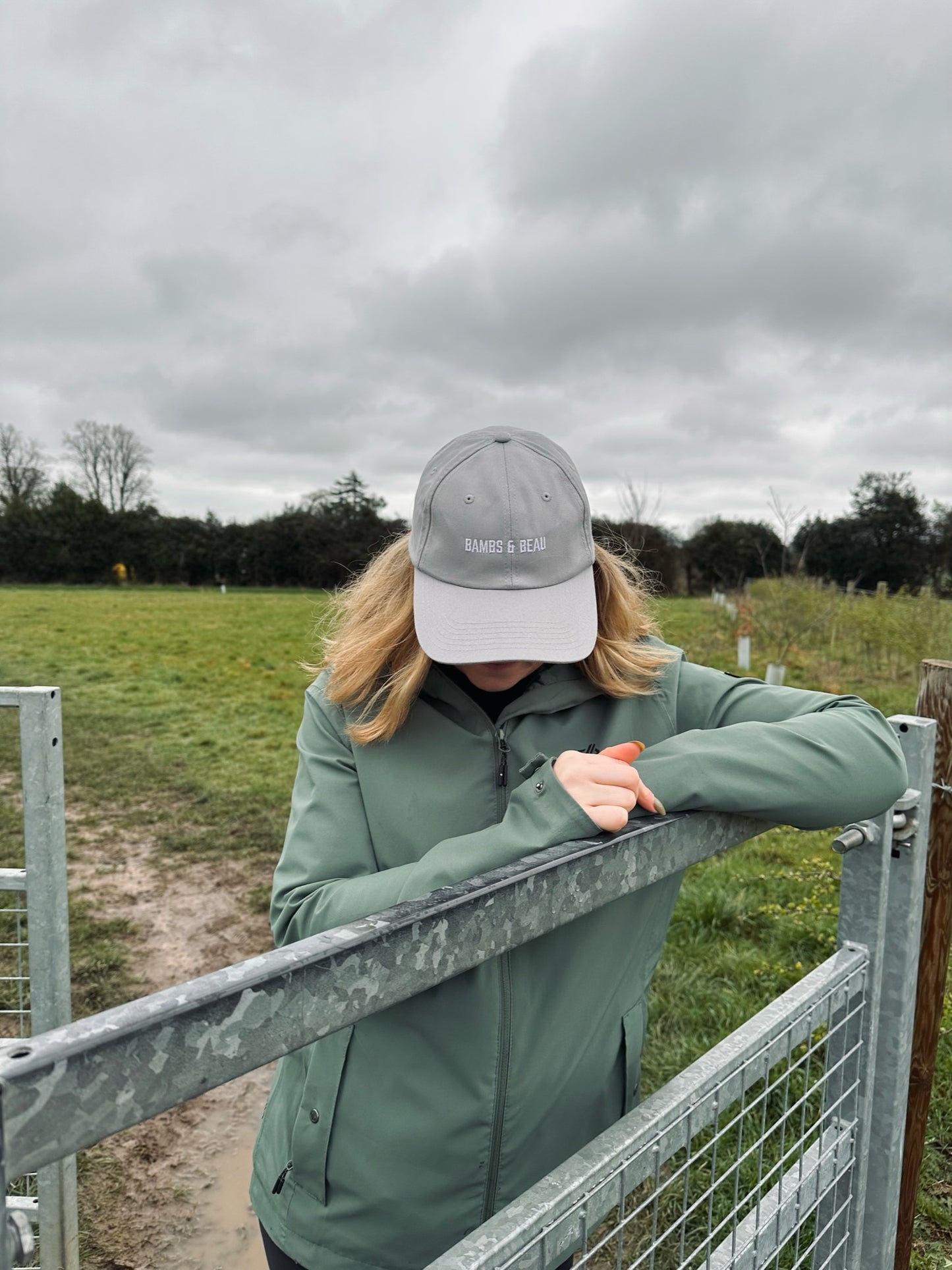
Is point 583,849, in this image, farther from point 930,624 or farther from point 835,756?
point 930,624

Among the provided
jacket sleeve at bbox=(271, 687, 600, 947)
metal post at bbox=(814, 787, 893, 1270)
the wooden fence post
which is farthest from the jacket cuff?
the wooden fence post

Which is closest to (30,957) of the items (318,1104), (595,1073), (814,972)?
(318,1104)

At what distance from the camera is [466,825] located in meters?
1.45

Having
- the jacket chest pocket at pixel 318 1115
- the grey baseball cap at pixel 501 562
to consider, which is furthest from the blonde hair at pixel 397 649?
the jacket chest pocket at pixel 318 1115

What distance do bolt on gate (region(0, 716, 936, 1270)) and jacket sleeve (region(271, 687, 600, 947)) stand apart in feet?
0.30

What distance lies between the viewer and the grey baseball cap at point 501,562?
1.37 metres

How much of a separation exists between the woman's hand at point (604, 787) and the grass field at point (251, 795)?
1.17 metres

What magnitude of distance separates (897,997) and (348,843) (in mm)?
1134

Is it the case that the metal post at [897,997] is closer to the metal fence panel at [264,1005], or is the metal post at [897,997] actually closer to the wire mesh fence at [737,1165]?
the wire mesh fence at [737,1165]

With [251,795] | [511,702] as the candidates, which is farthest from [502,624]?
[251,795]

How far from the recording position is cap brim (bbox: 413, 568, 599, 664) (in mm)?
1347

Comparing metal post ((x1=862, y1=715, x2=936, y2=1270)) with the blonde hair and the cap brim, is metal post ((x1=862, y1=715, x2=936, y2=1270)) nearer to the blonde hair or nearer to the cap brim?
the blonde hair

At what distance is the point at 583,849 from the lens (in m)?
0.87

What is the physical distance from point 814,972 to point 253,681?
12.6 meters
